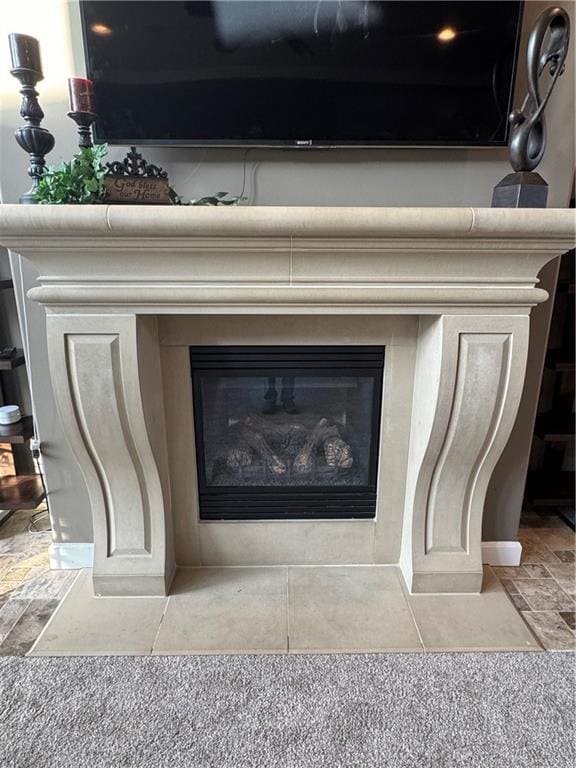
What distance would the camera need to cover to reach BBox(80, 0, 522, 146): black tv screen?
125cm

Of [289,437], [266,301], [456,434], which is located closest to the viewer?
[266,301]

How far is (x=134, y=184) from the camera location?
121 centimetres

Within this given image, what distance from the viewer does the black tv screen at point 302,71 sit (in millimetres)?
1247

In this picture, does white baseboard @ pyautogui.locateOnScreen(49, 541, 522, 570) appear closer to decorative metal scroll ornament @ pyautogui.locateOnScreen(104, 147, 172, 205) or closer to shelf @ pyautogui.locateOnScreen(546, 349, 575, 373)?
shelf @ pyautogui.locateOnScreen(546, 349, 575, 373)

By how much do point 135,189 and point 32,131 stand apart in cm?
31

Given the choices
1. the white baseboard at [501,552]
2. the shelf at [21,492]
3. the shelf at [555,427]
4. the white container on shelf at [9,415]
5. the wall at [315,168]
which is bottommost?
the white baseboard at [501,552]

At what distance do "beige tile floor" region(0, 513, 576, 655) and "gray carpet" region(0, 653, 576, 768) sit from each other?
57 mm

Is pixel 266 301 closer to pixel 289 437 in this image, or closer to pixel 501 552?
pixel 289 437

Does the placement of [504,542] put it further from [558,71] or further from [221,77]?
[221,77]

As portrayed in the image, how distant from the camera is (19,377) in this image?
200 cm

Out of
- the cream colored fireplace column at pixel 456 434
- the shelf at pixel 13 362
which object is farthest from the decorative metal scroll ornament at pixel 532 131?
the shelf at pixel 13 362

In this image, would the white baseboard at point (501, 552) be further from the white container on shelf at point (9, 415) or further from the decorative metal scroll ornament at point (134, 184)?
the white container on shelf at point (9, 415)

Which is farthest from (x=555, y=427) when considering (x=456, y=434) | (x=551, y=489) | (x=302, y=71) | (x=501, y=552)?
(x=302, y=71)

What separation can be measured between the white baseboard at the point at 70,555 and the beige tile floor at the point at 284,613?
35 mm
